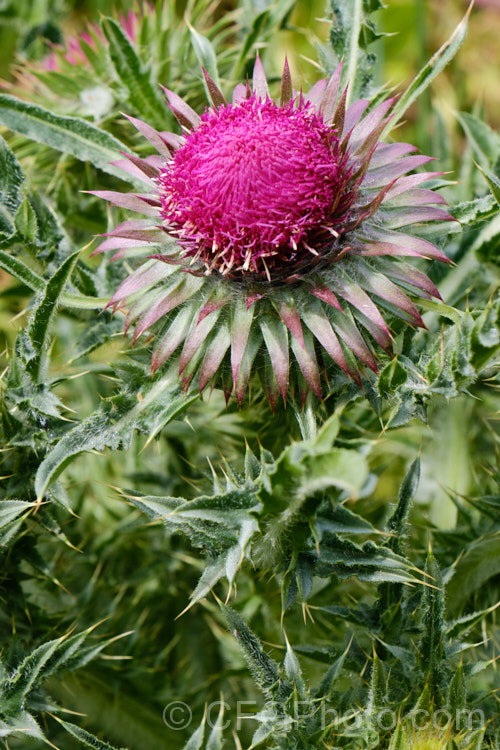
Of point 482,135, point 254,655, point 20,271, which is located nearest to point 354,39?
point 482,135

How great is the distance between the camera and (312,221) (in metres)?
2.04

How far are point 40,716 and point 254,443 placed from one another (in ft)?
4.61

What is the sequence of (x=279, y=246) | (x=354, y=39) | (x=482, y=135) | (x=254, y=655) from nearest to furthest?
(x=279, y=246), (x=254, y=655), (x=354, y=39), (x=482, y=135)

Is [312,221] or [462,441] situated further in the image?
[462,441]

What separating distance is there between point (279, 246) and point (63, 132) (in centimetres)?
133

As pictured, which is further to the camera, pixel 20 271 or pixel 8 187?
pixel 8 187

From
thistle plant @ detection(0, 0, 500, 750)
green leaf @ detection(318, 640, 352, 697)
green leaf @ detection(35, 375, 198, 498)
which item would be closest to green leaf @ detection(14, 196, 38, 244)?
thistle plant @ detection(0, 0, 500, 750)

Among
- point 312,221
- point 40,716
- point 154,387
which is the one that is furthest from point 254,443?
point 40,716

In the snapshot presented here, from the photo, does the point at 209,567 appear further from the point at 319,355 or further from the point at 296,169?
the point at 296,169

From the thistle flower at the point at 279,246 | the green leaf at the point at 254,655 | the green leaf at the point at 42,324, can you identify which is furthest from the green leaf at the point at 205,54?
the green leaf at the point at 254,655

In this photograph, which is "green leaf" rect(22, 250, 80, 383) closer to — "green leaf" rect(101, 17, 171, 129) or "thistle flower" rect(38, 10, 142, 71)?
"green leaf" rect(101, 17, 171, 129)

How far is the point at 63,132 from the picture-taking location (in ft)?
9.27

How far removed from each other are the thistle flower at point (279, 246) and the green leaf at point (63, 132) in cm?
60

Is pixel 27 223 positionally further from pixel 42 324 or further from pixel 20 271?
pixel 42 324
